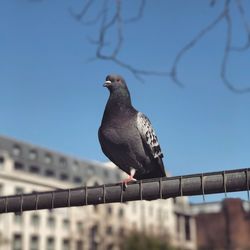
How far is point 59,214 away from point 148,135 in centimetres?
9337

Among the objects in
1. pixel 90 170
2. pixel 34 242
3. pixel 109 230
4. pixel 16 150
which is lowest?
→ pixel 34 242

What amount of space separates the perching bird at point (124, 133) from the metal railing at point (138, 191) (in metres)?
2.35

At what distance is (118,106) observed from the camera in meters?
8.66

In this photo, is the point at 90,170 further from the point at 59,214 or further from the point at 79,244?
Result: the point at 79,244

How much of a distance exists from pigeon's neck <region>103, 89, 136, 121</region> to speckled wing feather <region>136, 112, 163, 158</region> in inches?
11.8

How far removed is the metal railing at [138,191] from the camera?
5320 millimetres

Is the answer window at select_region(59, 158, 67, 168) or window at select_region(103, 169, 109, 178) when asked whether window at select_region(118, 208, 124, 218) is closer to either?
window at select_region(103, 169, 109, 178)

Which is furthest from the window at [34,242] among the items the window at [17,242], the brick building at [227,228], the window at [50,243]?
the brick building at [227,228]

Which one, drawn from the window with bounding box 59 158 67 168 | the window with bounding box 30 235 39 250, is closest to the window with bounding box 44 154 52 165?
the window with bounding box 59 158 67 168

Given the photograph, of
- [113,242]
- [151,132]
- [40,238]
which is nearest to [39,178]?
[40,238]

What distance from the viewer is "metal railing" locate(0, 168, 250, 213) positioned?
532 centimetres

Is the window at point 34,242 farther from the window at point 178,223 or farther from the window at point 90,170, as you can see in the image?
the window at point 178,223

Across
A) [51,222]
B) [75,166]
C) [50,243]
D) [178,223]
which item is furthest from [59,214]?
[178,223]

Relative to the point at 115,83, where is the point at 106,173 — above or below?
above
